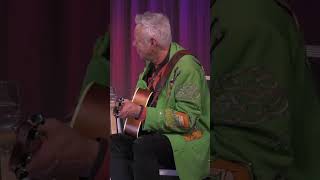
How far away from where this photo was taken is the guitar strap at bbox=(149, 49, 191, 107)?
1.29 metres

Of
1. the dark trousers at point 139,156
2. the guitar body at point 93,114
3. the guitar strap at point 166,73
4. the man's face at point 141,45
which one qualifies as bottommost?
the dark trousers at point 139,156

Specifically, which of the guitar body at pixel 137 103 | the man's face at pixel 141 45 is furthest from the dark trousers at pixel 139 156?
the man's face at pixel 141 45

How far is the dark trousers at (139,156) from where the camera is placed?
49.6 inches

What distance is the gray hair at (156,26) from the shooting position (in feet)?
4.22

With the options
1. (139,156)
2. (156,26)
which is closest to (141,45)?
(156,26)

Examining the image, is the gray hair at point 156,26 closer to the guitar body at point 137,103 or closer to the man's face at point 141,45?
the man's face at point 141,45

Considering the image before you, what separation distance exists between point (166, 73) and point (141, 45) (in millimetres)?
105

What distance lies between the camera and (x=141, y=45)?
1300mm

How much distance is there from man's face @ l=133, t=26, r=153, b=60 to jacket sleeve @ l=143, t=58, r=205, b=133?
9 cm

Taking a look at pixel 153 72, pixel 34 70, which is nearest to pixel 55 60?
pixel 34 70

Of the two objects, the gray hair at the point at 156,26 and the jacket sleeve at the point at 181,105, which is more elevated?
the gray hair at the point at 156,26

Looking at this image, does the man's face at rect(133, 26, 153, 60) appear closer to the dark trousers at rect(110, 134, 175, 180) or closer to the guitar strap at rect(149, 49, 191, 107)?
the guitar strap at rect(149, 49, 191, 107)

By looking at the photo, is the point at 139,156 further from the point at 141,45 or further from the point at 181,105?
the point at 141,45

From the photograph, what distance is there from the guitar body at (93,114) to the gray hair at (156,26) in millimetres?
213
